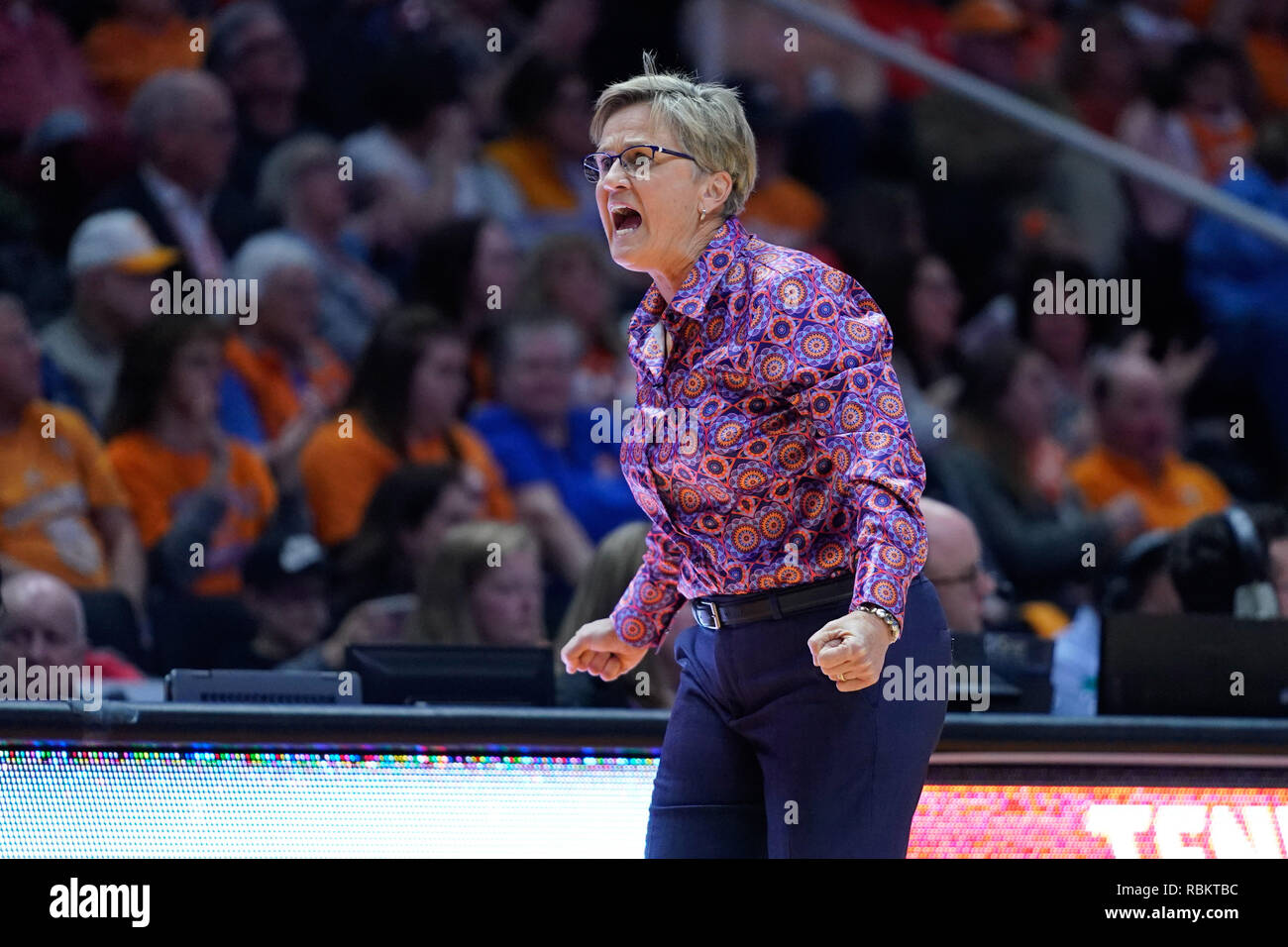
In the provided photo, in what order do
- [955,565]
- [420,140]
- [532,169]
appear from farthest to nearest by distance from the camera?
[532,169] → [420,140] → [955,565]

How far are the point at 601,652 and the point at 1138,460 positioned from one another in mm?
3696

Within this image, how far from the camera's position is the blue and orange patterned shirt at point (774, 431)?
2.36m

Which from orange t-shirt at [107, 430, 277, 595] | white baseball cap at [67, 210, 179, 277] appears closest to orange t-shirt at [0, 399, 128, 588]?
orange t-shirt at [107, 430, 277, 595]

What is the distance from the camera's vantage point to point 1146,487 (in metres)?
6.10

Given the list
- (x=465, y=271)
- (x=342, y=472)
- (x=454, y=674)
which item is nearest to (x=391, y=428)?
(x=342, y=472)

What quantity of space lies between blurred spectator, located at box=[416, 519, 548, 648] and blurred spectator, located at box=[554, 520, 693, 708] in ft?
0.97

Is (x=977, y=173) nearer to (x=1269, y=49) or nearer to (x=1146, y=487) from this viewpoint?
(x=1146, y=487)

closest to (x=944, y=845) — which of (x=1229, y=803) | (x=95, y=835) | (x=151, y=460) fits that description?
(x=1229, y=803)

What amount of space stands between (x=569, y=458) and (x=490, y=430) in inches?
9.6

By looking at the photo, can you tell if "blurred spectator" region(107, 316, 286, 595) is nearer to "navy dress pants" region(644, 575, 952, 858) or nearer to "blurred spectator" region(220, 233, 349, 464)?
"blurred spectator" region(220, 233, 349, 464)

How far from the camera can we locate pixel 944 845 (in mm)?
3143

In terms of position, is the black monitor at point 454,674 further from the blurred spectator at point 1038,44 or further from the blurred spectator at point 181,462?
the blurred spectator at point 1038,44

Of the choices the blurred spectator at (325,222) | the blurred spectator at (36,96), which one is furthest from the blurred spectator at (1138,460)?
the blurred spectator at (36,96)

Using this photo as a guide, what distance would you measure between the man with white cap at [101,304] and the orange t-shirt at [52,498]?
30 cm
